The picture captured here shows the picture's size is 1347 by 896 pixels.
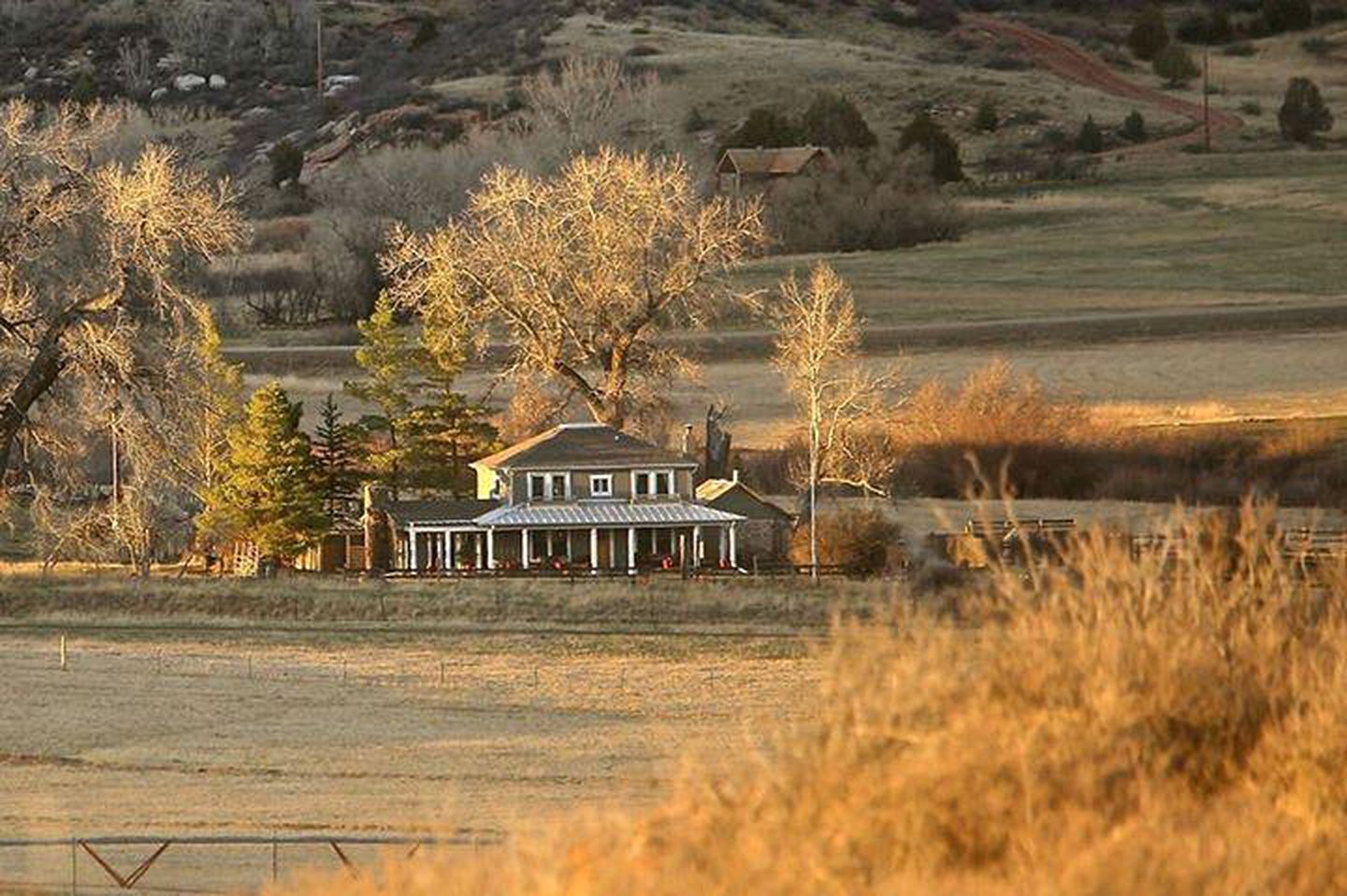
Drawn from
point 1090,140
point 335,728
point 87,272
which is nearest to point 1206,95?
point 1090,140

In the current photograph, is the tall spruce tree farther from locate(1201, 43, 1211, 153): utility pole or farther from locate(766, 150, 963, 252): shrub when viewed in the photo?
locate(1201, 43, 1211, 153): utility pole

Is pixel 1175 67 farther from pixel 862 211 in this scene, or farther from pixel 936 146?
pixel 862 211

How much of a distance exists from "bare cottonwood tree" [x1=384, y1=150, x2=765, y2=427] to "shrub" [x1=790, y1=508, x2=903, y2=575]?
8.56 meters

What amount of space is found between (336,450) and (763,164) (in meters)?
63.4

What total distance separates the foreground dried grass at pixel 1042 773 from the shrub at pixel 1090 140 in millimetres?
116550

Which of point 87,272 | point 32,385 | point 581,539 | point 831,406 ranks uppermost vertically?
point 87,272

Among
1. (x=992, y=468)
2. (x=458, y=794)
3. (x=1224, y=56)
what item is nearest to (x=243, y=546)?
(x=992, y=468)

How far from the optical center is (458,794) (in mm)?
32344

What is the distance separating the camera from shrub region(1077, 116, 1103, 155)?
132500mm

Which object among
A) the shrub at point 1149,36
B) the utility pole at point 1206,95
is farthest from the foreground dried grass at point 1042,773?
the shrub at point 1149,36

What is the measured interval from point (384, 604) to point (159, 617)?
429cm

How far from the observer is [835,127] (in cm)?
13112

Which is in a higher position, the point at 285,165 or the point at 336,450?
the point at 285,165

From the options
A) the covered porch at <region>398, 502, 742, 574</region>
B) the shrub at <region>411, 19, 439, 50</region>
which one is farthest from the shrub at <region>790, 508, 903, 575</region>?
the shrub at <region>411, 19, 439, 50</region>
